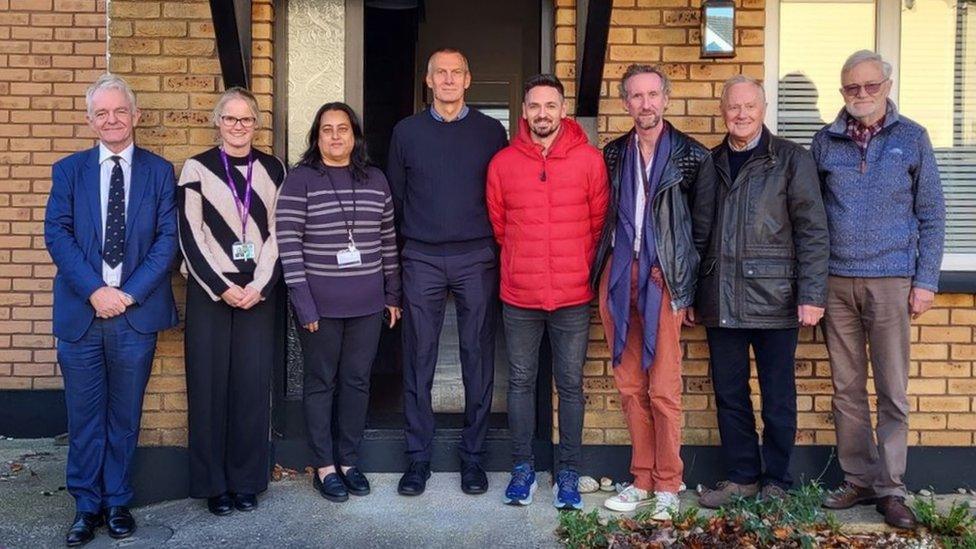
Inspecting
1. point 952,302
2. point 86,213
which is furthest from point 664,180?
point 86,213

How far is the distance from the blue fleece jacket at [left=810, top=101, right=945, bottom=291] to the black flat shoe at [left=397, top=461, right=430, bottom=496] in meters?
2.15

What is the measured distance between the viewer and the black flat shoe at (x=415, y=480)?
422cm

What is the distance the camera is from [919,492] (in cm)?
438

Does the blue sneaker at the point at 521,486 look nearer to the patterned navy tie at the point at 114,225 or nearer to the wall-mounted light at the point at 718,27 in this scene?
the patterned navy tie at the point at 114,225

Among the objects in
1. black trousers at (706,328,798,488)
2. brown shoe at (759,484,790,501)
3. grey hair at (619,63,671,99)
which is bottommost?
brown shoe at (759,484,790,501)

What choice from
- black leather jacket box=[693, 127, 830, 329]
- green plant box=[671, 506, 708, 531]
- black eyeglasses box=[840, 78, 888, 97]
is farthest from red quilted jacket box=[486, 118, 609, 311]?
black eyeglasses box=[840, 78, 888, 97]

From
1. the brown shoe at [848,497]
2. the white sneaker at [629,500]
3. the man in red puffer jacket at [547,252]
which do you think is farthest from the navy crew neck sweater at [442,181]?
the brown shoe at [848,497]

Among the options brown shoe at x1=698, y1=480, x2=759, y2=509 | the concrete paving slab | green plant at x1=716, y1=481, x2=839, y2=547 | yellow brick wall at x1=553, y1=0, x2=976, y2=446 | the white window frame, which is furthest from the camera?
the white window frame

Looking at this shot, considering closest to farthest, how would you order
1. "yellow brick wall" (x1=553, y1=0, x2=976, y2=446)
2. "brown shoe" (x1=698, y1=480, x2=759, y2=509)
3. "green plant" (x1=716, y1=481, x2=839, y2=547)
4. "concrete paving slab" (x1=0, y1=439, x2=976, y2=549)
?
"green plant" (x1=716, y1=481, x2=839, y2=547) < "concrete paving slab" (x1=0, y1=439, x2=976, y2=549) < "brown shoe" (x1=698, y1=480, x2=759, y2=509) < "yellow brick wall" (x1=553, y1=0, x2=976, y2=446)

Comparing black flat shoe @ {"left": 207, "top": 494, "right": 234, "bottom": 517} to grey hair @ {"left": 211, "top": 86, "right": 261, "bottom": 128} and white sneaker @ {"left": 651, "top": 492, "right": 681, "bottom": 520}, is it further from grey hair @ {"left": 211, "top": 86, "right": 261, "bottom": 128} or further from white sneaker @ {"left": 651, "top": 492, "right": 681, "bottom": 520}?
white sneaker @ {"left": 651, "top": 492, "right": 681, "bottom": 520}

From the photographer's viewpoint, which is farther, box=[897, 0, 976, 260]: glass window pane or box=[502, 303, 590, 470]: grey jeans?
box=[897, 0, 976, 260]: glass window pane

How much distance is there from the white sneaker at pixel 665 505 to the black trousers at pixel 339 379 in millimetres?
1452

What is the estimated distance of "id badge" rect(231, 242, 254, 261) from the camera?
3969mm

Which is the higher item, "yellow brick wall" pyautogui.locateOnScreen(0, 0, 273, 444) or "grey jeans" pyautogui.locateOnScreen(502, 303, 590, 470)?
"yellow brick wall" pyautogui.locateOnScreen(0, 0, 273, 444)
